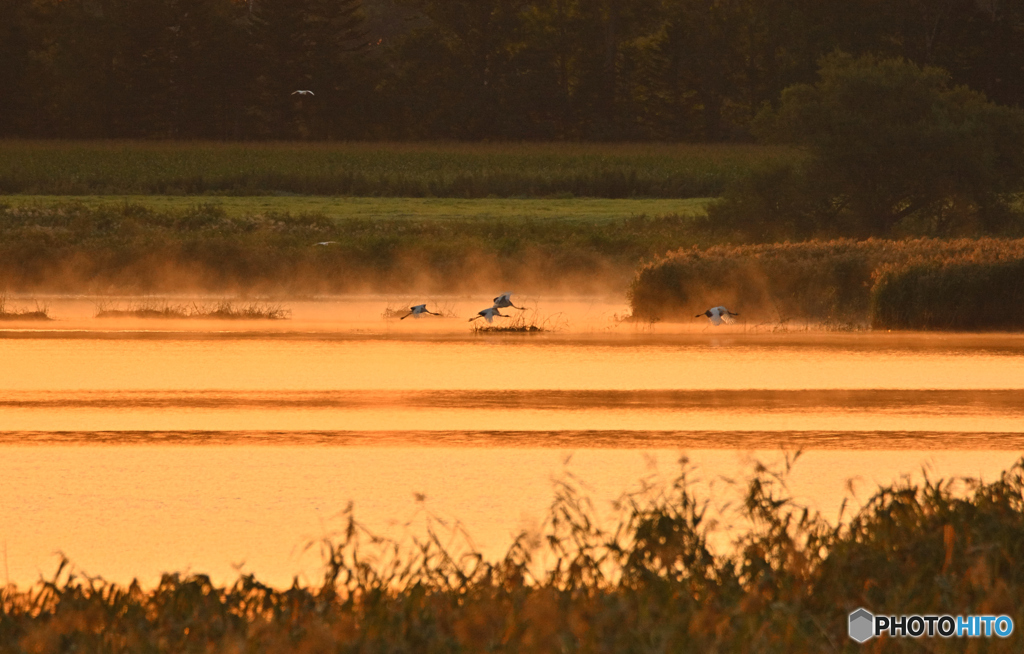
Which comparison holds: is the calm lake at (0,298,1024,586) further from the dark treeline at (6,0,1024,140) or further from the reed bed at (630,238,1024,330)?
the dark treeline at (6,0,1024,140)

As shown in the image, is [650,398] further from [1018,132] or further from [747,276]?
[1018,132]

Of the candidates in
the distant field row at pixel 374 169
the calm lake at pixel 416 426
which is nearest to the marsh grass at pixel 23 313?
the calm lake at pixel 416 426

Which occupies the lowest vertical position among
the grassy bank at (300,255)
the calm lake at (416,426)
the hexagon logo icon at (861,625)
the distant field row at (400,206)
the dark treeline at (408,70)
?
the hexagon logo icon at (861,625)

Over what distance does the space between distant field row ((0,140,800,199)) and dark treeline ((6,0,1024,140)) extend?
3.37 m

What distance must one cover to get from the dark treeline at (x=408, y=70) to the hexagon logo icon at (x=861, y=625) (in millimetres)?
64273

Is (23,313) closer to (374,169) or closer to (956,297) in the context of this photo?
(956,297)

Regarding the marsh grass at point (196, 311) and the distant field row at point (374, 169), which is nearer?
the marsh grass at point (196, 311)

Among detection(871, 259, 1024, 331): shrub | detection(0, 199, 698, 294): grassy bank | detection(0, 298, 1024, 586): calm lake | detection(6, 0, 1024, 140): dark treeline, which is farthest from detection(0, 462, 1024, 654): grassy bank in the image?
detection(6, 0, 1024, 140): dark treeline

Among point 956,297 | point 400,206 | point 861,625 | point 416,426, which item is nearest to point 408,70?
point 400,206

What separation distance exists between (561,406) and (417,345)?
6.91 metres

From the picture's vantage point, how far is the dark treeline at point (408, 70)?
74500mm

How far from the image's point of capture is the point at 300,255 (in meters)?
39.1

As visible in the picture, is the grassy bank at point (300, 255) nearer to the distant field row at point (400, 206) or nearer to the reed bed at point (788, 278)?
the distant field row at point (400, 206)

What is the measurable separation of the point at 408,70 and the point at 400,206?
82.6ft
